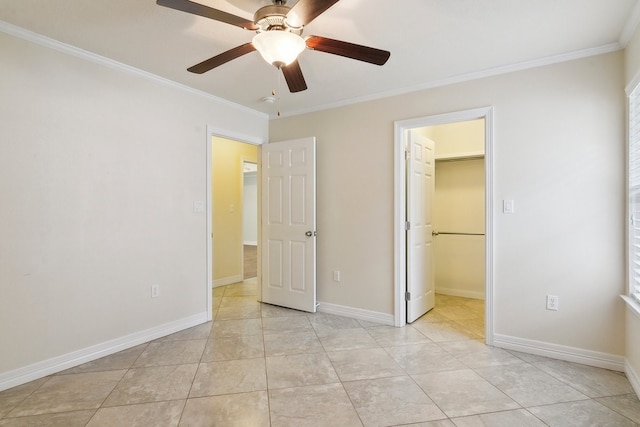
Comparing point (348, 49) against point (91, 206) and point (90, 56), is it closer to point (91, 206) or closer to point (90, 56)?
point (90, 56)

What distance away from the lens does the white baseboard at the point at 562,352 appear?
2.35 meters

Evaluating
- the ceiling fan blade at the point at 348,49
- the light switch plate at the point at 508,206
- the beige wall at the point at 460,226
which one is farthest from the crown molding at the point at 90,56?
the beige wall at the point at 460,226

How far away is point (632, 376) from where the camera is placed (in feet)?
6.99

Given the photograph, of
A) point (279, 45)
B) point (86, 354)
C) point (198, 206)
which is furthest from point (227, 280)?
point (279, 45)

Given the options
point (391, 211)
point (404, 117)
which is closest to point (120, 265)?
point (391, 211)

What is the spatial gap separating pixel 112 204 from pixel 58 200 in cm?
36

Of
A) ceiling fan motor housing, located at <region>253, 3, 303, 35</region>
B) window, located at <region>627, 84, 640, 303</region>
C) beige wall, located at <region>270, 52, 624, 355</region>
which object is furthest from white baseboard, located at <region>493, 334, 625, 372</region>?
ceiling fan motor housing, located at <region>253, 3, 303, 35</region>

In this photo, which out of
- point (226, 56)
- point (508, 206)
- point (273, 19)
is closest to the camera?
point (273, 19)

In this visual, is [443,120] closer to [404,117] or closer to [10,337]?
[404,117]

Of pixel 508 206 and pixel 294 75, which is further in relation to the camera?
pixel 508 206

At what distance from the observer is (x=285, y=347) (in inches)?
109

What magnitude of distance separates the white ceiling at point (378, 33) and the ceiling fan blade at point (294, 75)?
0.34 metres

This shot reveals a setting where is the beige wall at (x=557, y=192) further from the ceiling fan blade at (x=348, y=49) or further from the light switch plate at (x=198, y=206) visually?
the light switch plate at (x=198, y=206)

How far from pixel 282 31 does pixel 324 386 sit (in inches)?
85.0
